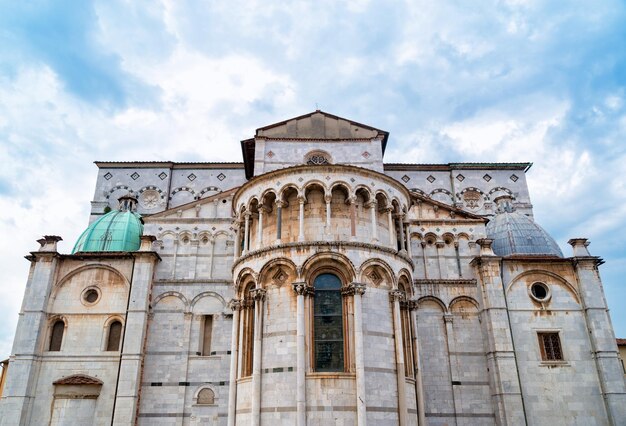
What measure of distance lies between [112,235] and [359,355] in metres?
14.6

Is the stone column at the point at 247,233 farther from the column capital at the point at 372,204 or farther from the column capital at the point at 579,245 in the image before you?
the column capital at the point at 579,245

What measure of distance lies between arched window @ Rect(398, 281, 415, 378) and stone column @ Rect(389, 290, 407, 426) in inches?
15.5

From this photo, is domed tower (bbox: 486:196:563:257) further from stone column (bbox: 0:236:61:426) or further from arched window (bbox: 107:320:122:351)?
stone column (bbox: 0:236:61:426)

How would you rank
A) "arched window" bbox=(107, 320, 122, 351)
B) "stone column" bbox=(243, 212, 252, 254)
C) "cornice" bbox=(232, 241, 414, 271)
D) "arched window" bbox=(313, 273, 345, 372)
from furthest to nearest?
1. "arched window" bbox=(107, 320, 122, 351)
2. "stone column" bbox=(243, 212, 252, 254)
3. "cornice" bbox=(232, 241, 414, 271)
4. "arched window" bbox=(313, 273, 345, 372)

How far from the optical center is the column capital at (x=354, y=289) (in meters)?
15.0

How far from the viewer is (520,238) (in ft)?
78.1

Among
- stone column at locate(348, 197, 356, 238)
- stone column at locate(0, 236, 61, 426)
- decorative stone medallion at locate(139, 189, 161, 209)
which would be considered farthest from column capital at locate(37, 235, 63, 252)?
stone column at locate(348, 197, 356, 238)

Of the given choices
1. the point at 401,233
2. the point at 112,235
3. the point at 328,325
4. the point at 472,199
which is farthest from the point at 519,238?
the point at 112,235

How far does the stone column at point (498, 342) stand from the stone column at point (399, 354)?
653 centimetres

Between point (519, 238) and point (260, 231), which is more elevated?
point (519, 238)

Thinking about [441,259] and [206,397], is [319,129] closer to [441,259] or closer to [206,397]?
[441,259]

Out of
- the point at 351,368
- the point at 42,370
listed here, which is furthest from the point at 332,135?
the point at 42,370

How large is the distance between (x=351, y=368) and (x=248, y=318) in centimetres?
376

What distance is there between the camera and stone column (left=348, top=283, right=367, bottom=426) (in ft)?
44.5
